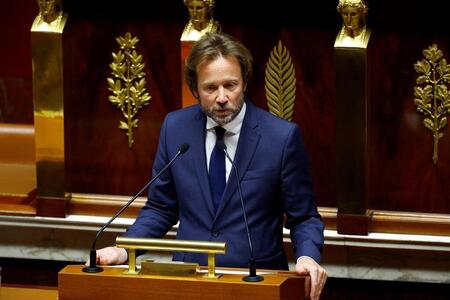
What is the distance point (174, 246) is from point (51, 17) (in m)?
1.44

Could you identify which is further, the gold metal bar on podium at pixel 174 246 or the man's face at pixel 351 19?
the man's face at pixel 351 19

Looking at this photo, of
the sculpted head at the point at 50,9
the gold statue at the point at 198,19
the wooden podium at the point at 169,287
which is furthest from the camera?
the sculpted head at the point at 50,9

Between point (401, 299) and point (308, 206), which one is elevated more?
point (308, 206)

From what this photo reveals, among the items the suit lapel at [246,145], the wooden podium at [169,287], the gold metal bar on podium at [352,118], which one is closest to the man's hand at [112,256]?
the wooden podium at [169,287]

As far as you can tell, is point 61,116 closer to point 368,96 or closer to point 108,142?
point 108,142

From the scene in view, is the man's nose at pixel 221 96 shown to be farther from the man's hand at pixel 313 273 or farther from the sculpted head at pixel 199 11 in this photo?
the sculpted head at pixel 199 11

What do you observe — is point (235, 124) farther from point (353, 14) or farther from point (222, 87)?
point (353, 14)

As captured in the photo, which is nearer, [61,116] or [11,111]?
[61,116]

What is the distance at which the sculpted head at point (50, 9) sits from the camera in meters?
3.39

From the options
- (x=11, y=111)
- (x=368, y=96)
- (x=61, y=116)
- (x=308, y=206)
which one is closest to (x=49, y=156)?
(x=61, y=116)

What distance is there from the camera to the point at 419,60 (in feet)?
10.5

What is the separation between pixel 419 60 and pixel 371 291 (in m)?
0.62

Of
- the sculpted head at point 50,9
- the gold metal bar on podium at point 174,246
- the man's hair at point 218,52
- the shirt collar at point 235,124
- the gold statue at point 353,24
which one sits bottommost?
the gold metal bar on podium at point 174,246

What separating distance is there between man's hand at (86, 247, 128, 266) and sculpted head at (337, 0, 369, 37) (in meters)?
1.13
